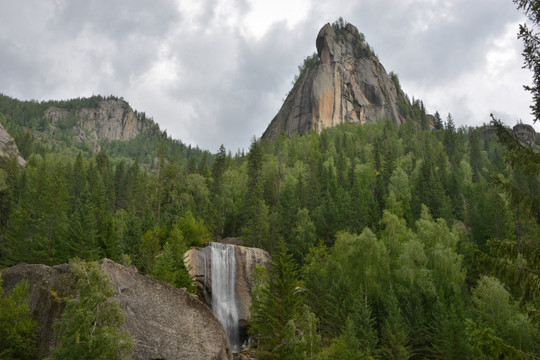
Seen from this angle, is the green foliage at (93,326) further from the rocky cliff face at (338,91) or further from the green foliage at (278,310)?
the rocky cliff face at (338,91)

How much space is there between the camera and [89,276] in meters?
17.0

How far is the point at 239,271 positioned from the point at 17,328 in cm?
2827

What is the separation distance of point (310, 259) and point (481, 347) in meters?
38.0

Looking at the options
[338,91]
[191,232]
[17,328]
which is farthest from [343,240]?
[338,91]

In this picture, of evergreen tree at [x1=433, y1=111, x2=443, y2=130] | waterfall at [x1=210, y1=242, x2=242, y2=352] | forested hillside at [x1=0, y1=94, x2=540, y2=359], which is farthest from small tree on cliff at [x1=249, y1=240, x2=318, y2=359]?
evergreen tree at [x1=433, y1=111, x2=443, y2=130]

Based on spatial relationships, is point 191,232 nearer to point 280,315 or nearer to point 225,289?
point 225,289

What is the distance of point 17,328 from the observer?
20750 mm

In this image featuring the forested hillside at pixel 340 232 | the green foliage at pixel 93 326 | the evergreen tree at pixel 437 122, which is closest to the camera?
the green foliage at pixel 93 326

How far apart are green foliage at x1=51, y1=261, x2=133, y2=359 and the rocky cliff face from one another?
11098cm

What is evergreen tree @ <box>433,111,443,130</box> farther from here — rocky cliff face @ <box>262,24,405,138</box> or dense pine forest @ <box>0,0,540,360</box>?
dense pine forest @ <box>0,0,540,360</box>

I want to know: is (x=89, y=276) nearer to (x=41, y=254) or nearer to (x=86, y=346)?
Result: (x=86, y=346)

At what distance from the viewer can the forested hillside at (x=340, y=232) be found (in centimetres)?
3269

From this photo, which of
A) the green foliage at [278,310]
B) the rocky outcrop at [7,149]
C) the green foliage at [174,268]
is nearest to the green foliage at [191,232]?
the green foliage at [174,268]

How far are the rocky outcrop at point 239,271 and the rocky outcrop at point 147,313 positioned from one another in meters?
17.7
